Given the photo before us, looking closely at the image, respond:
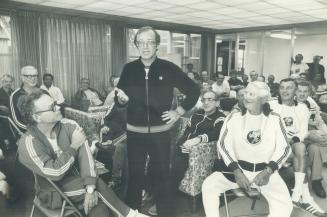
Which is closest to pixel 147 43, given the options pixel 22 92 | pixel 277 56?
A: pixel 22 92

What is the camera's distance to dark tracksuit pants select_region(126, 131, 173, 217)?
2207mm

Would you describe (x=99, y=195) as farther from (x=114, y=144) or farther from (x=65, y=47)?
(x=65, y=47)

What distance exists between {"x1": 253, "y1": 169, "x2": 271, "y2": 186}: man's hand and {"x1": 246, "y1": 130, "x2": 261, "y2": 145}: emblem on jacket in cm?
25

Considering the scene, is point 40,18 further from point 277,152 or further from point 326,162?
point 326,162

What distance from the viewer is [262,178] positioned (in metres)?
2.26

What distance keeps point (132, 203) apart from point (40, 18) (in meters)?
5.25

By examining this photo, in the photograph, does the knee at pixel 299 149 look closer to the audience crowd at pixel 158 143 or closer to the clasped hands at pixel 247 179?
the audience crowd at pixel 158 143

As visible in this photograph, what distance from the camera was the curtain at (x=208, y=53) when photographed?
10.3 meters

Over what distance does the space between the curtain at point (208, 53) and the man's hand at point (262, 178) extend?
8.16 m

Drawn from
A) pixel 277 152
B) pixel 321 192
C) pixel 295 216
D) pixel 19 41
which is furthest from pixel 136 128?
pixel 19 41

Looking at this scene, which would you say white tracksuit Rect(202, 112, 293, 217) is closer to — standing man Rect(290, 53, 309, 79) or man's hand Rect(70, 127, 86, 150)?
man's hand Rect(70, 127, 86, 150)

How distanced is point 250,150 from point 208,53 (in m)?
8.62

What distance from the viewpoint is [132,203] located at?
2.38 metres

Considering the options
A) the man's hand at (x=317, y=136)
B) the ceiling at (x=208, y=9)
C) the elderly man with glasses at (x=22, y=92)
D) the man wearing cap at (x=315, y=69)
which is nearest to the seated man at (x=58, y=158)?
the elderly man with glasses at (x=22, y=92)
